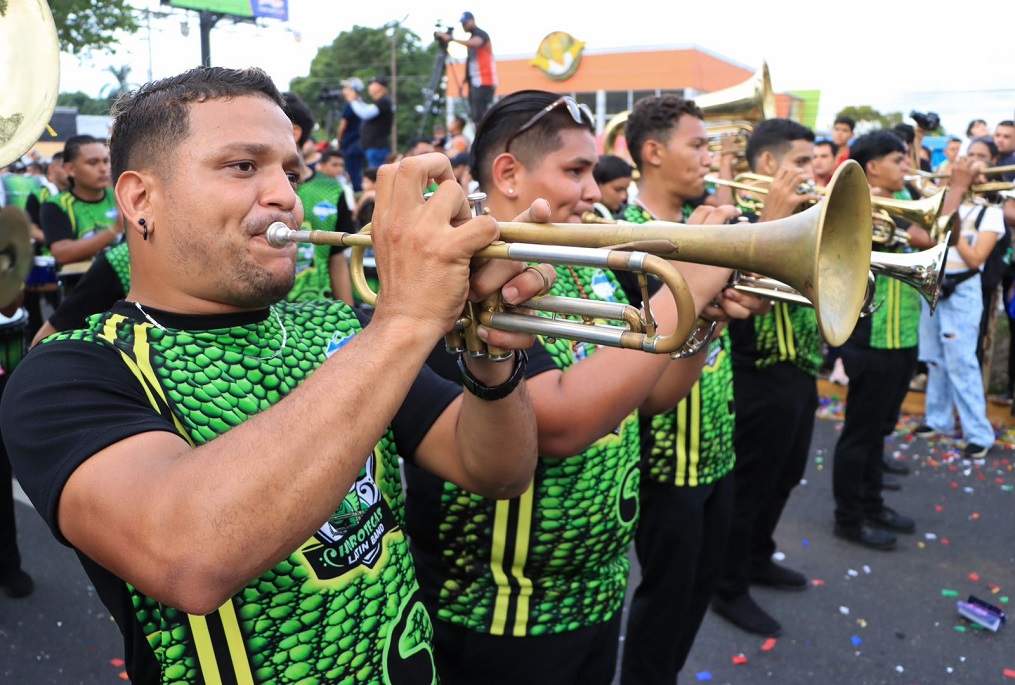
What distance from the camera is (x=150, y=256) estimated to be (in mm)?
1491

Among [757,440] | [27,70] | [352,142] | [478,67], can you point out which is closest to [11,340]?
[27,70]

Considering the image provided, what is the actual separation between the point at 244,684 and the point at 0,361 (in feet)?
9.86

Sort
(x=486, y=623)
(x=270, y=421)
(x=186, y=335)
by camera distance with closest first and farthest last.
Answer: (x=270, y=421), (x=186, y=335), (x=486, y=623)

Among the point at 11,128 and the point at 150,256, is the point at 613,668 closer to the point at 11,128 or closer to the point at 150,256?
the point at 150,256

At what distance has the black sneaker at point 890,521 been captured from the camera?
492 centimetres

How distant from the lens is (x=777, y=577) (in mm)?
4270

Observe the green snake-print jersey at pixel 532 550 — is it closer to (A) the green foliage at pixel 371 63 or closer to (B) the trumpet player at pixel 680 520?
(B) the trumpet player at pixel 680 520

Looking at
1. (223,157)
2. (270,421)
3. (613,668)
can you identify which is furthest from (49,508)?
(613,668)

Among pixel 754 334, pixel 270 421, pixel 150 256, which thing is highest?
pixel 150 256

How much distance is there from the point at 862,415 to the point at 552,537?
3.33m

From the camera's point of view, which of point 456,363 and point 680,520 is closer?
point 456,363

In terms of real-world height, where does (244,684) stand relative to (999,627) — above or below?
above

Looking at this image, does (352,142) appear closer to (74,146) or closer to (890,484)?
(74,146)

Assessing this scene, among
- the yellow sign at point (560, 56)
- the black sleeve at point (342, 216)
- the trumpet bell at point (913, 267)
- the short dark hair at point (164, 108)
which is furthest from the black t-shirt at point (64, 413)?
the yellow sign at point (560, 56)
